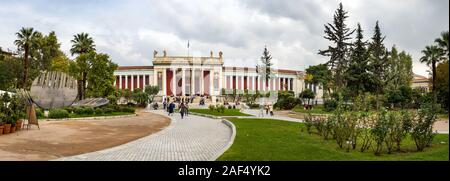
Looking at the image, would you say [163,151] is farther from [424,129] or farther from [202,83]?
[202,83]

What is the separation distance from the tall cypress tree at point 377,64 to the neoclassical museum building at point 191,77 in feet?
114

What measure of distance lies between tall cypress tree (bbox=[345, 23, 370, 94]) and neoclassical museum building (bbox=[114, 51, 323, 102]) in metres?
42.5

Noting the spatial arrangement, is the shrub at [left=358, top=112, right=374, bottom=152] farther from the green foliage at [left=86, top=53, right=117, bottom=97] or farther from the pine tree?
the pine tree

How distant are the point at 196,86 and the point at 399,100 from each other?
54.4 metres

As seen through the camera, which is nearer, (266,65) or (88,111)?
(88,111)

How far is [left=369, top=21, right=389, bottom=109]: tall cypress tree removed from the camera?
43072mm

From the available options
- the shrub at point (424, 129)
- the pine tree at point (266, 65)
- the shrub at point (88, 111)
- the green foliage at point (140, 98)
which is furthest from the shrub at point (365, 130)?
the pine tree at point (266, 65)

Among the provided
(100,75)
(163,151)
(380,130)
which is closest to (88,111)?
(100,75)

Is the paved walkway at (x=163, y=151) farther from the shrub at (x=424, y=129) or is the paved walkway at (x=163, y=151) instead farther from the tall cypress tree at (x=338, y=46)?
the tall cypress tree at (x=338, y=46)

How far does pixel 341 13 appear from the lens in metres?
46.9

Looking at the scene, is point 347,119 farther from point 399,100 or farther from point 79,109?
point 399,100

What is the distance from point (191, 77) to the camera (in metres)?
89.0

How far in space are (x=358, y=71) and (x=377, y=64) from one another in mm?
3454
